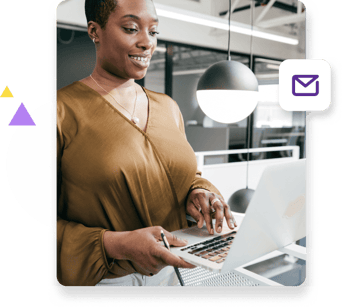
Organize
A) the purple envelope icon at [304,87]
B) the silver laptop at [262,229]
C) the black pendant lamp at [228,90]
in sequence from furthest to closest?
the black pendant lamp at [228,90] < the purple envelope icon at [304,87] < the silver laptop at [262,229]

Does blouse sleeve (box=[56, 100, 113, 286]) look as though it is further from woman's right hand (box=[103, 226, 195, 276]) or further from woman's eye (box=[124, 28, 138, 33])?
woman's eye (box=[124, 28, 138, 33])

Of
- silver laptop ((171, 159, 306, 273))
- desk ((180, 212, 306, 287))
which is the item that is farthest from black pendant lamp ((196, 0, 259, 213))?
desk ((180, 212, 306, 287))

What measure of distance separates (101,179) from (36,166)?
14 cm

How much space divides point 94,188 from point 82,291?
252mm

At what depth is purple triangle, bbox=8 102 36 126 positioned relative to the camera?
651mm

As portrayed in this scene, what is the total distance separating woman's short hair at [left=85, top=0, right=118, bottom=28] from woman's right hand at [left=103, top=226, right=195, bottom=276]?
451 millimetres

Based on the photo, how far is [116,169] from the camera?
69 cm

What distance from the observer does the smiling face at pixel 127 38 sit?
69 cm

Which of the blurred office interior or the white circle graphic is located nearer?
the white circle graphic

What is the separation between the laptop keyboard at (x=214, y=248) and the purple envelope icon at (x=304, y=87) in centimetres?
35

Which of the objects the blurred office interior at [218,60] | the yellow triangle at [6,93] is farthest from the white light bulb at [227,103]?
the yellow triangle at [6,93]

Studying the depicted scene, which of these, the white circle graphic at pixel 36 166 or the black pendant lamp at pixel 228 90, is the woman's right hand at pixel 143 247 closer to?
the white circle graphic at pixel 36 166

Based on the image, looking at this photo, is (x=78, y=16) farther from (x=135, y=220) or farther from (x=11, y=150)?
(x=135, y=220)

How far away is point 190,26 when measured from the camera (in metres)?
2.92
